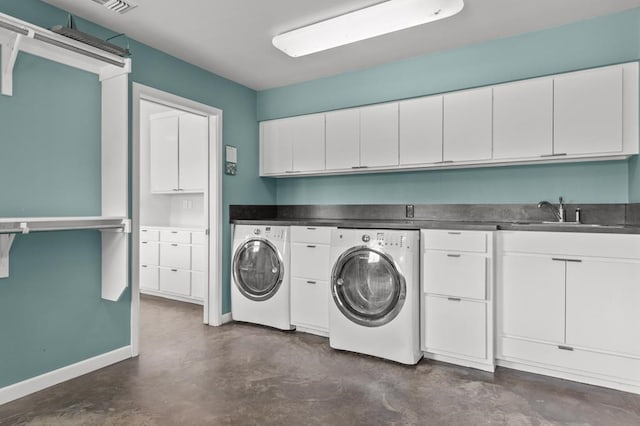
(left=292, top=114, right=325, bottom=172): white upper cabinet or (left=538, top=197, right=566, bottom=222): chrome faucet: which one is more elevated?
(left=292, top=114, right=325, bottom=172): white upper cabinet

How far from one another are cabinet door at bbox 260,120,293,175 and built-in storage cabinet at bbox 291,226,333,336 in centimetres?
96

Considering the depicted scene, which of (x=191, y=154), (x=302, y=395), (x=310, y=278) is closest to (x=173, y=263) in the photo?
(x=191, y=154)

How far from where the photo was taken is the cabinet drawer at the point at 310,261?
332 cm

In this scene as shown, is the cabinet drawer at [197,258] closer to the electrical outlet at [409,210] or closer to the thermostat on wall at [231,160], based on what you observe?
the thermostat on wall at [231,160]

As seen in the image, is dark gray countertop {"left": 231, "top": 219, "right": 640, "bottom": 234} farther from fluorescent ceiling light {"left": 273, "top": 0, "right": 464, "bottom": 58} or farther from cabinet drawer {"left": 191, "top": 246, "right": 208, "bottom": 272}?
cabinet drawer {"left": 191, "top": 246, "right": 208, "bottom": 272}

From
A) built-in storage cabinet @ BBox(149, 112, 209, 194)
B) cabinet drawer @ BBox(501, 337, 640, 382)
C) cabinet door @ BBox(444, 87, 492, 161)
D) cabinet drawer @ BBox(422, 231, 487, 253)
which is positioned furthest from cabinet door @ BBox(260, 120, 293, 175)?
cabinet drawer @ BBox(501, 337, 640, 382)

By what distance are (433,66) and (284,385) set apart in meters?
2.85

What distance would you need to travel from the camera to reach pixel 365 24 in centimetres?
259

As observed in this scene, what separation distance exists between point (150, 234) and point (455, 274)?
12.2 ft

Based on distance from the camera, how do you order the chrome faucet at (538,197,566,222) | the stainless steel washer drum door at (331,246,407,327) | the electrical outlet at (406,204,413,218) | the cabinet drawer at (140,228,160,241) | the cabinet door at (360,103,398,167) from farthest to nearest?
the cabinet drawer at (140,228,160,241)
the electrical outlet at (406,204,413,218)
the cabinet door at (360,103,398,167)
the chrome faucet at (538,197,566,222)
the stainless steel washer drum door at (331,246,407,327)

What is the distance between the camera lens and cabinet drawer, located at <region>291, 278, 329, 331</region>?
332 cm

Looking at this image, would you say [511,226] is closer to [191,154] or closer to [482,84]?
[482,84]

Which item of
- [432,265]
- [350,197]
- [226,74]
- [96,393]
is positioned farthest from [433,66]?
[96,393]

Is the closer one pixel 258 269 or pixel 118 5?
pixel 118 5
